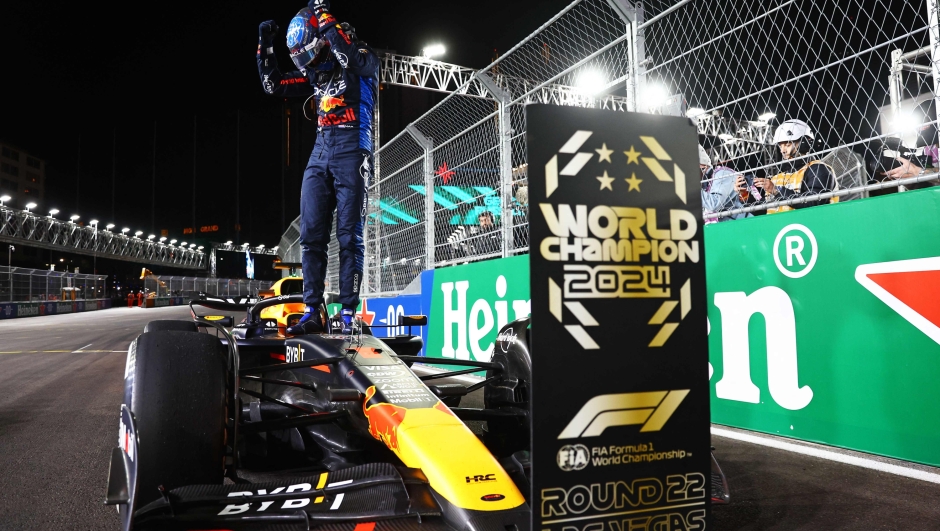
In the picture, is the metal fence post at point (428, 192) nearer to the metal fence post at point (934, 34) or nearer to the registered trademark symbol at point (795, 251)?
the registered trademark symbol at point (795, 251)

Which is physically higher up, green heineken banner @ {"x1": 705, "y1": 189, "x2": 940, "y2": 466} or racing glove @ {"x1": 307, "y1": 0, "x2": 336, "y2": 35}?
racing glove @ {"x1": 307, "y1": 0, "x2": 336, "y2": 35}

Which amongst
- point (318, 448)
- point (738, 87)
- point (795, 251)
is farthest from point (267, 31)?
point (795, 251)

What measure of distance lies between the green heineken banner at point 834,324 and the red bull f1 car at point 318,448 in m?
1.46

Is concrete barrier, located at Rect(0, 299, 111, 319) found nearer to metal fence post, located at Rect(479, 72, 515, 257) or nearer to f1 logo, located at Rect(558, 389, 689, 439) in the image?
metal fence post, located at Rect(479, 72, 515, 257)

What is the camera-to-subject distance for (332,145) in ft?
11.6

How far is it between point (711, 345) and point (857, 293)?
2.89 ft

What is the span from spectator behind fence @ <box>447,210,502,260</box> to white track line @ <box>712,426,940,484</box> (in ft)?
10.0

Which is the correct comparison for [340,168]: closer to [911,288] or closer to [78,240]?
[911,288]

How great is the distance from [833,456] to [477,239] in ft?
13.3

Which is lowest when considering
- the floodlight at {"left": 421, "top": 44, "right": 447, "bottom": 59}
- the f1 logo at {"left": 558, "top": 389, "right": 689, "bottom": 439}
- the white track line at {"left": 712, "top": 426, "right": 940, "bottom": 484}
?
the white track line at {"left": 712, "top": 426, "right": 940, "bottom": 484}

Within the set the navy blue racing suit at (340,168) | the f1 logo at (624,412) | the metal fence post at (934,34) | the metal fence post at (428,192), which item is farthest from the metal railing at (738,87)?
the f1 logo at (624,412)

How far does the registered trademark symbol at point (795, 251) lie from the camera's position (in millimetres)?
3194

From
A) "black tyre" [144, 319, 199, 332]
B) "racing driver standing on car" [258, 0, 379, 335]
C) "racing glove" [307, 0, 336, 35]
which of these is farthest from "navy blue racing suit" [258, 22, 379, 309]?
"black tyre" [144, 319, 199, 332]

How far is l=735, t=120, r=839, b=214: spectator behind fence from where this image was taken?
11.5 feet
